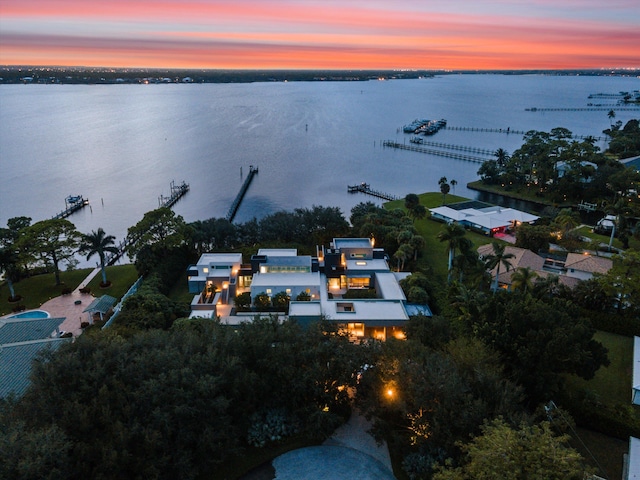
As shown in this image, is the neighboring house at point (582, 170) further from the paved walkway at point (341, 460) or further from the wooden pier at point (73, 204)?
the wooden pier at point (73, 204)

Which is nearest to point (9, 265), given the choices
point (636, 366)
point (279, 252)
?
point (279, 252)

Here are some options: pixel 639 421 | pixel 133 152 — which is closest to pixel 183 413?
pixel 639 421

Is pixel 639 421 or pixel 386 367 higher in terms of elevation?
pixel 386 367

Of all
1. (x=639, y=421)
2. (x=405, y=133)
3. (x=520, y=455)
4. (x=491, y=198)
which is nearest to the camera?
(x=520, y=455)

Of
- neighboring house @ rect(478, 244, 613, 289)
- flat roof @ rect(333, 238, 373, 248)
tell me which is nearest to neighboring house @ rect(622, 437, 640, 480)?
neighboring house @ rect(478, 244, 613, 289)

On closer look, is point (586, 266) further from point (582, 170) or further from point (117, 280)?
point (117, 280)

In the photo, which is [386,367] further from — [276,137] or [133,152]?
[276,137]
